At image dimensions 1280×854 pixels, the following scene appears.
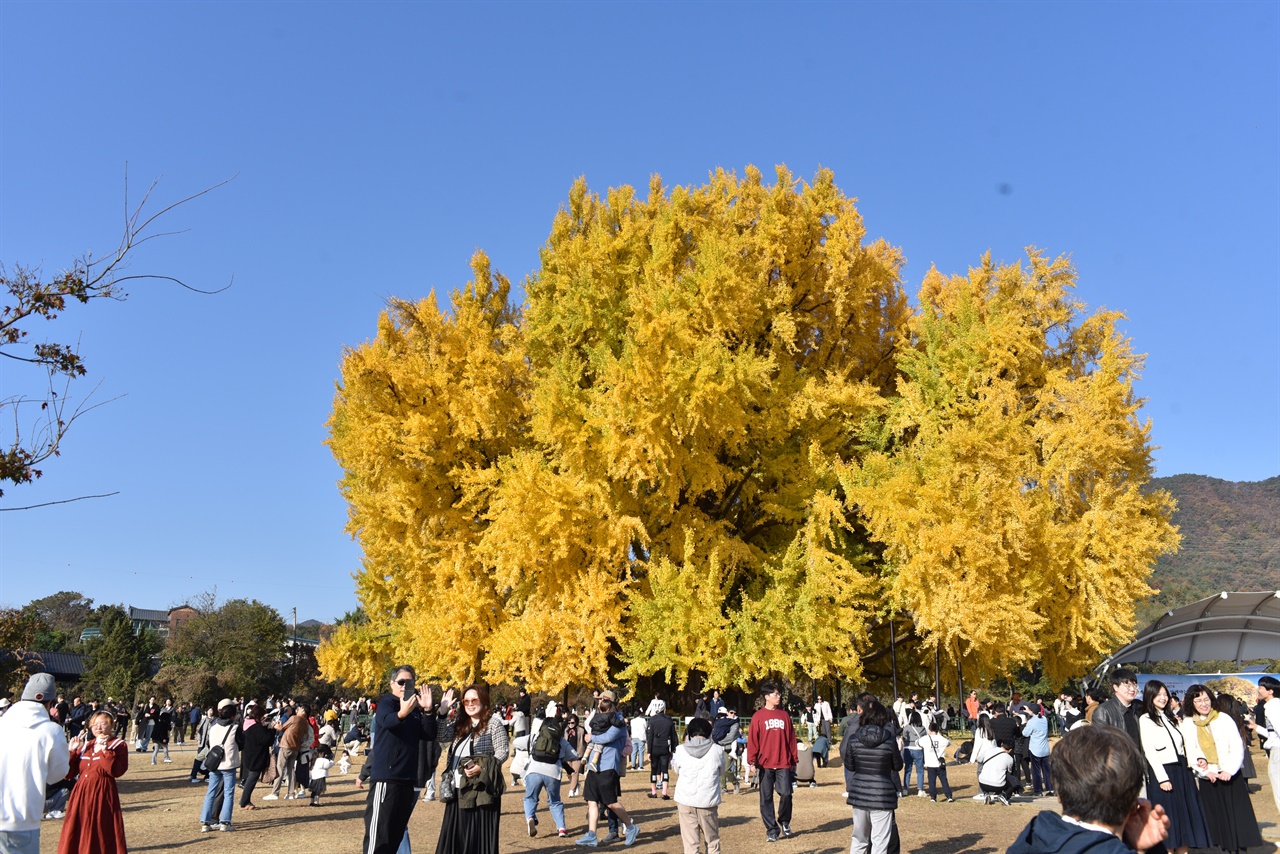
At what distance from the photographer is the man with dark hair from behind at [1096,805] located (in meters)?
2.76

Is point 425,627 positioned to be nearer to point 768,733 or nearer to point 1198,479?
point 768,733

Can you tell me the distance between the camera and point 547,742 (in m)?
10.7

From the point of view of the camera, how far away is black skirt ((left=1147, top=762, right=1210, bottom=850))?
8.73m

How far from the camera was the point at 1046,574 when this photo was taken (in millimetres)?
23375

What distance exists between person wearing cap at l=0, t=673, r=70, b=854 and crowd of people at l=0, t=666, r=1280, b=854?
0.04ft

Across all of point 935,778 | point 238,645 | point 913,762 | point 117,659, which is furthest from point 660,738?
point 117,659

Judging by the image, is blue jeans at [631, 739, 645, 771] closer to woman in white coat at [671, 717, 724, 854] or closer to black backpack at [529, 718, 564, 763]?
black backpack at [529, 718, 564, 763]

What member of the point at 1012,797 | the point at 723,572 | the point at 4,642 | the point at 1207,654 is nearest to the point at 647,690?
the point at 723,572

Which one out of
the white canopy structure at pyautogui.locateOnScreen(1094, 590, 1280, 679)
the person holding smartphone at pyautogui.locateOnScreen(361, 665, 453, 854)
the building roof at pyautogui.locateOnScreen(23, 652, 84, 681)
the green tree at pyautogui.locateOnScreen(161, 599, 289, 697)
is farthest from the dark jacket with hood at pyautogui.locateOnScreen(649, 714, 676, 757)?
the building roof at pyautogui.locateOnScreen(23, 652, 84, 681)

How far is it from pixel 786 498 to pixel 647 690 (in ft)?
24.5

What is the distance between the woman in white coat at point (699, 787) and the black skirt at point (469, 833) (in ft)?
6.94

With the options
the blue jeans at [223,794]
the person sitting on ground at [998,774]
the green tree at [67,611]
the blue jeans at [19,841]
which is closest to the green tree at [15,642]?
the blue jeans at [223,794]

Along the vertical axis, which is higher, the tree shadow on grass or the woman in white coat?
the woman in white coat

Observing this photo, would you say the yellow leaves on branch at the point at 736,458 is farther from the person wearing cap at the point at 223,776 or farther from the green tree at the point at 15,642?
the person wearing cap at the point at 223,776
